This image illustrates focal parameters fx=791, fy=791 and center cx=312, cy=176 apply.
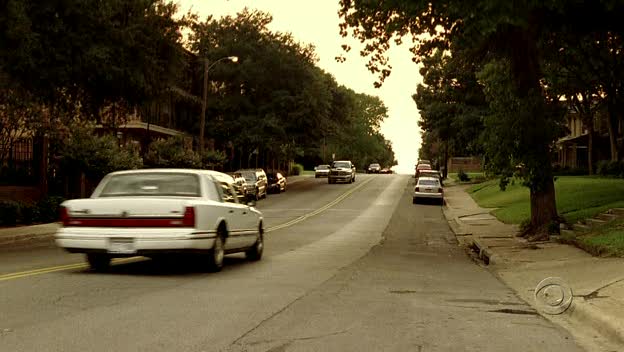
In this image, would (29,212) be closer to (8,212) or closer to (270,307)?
(8,212)

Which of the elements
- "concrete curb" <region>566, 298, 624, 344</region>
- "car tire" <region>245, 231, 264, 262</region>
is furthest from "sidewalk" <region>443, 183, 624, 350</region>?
"car tire" <region>245, 231, 264, 262</region>

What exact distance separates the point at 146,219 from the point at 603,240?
10.2 metres

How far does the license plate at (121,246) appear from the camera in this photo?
11.9 metres

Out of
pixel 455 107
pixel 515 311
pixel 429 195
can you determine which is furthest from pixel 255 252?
pixel 455 107

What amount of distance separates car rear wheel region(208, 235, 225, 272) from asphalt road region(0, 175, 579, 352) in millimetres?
181

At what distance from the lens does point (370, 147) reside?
462ft

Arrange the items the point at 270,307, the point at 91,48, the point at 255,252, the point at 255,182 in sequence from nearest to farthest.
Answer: the point at 270,307 → the point at 255,252 → the point at 91,48 → the point at 255,182

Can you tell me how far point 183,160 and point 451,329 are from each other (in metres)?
32.9

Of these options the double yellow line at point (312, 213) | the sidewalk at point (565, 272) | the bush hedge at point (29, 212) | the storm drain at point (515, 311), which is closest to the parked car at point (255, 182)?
the double yellow line at point (312, 213)

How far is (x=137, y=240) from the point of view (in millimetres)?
11898

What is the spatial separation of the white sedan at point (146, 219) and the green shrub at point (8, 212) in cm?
1313

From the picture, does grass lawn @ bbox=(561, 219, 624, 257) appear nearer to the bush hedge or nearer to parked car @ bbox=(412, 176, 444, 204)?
the bush hedge

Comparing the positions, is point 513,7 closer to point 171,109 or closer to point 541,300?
point 541,300

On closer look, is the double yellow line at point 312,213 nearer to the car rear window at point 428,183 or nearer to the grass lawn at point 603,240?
the car rear window at point 428,183
